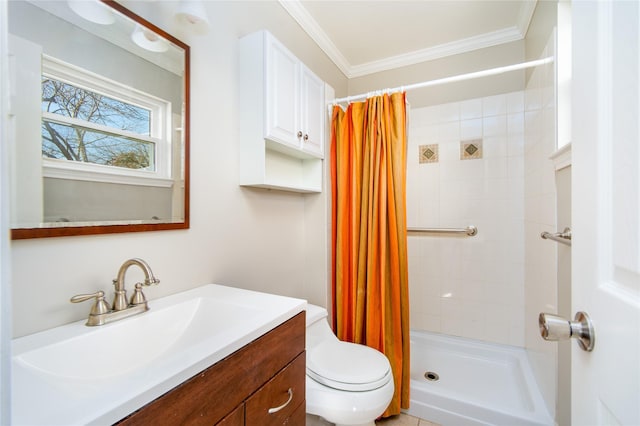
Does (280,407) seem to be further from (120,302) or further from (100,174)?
(100,174)

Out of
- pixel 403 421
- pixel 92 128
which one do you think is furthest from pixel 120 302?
pixel 403 421

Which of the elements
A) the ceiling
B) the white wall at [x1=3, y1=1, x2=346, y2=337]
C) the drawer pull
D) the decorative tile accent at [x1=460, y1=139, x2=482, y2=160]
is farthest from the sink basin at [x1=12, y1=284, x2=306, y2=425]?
the decorative tile accent at [x1=460, y1=139, x2=482, y2=160]

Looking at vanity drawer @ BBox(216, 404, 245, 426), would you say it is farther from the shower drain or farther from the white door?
the shower drain

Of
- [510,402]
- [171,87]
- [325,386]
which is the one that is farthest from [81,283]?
[510,402]

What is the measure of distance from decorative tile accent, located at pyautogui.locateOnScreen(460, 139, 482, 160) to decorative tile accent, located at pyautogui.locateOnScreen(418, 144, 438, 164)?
0.63ft

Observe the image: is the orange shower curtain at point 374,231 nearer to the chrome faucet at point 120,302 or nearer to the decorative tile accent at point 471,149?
the decorative tile accent at point 471,149

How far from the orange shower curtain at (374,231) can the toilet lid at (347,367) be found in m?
0.25

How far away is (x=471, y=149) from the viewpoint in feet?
7.11

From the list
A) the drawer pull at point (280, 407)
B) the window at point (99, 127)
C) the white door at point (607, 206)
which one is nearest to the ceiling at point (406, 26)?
the window at point (99, 127)

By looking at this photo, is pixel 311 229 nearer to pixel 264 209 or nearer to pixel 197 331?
pixel 264 209

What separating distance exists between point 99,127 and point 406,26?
6.55ft

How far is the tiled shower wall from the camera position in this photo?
2037 mm

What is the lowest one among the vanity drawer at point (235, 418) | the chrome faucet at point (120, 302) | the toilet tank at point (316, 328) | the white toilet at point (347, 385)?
the white toilet at point (347, 385)

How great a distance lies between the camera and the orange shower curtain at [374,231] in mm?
1622
